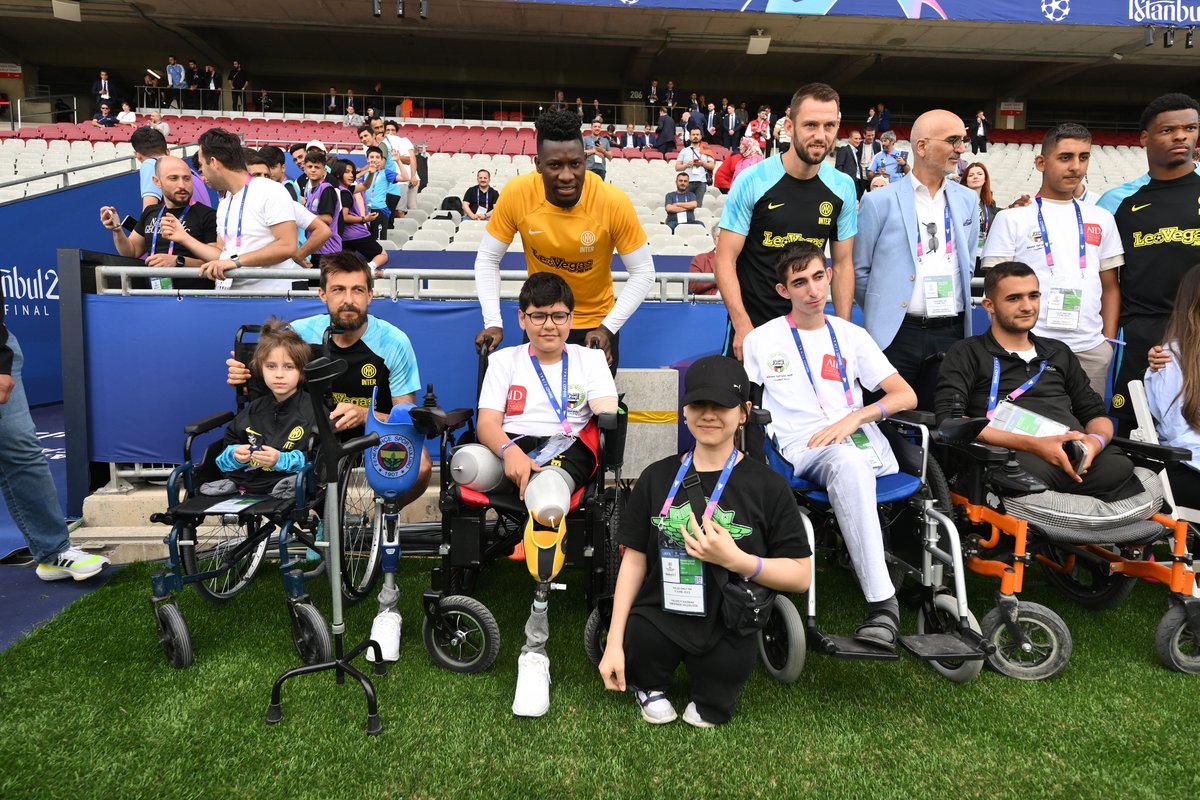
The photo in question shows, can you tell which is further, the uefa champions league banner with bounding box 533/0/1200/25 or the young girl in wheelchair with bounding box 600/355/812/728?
the uefa champions league banner with bounding box 533/0/1200/25

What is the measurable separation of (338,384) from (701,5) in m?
17.3

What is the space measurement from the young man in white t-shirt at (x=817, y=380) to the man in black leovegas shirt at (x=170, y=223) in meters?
3.28

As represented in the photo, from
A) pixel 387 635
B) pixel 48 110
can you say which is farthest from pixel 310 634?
pixel 48 110

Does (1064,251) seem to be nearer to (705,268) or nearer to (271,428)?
(705,268)

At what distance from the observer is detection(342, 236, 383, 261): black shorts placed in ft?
20.8

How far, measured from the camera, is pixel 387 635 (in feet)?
9.37

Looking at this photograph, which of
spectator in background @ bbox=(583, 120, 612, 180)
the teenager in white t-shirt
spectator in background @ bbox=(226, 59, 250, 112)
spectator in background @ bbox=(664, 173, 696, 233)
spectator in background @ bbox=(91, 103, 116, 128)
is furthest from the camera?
spectator in background @ bbox=(226, 59, 250, 112)

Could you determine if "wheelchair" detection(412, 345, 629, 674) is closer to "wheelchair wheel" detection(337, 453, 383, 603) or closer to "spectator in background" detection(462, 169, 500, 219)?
"wheelchair wheel" detection(337, 453, 383, 603)

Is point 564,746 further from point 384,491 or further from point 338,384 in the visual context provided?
point 338,384

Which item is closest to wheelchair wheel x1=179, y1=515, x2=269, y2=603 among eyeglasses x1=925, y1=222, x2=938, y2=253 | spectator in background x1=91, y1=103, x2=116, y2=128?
eyeglasses x1=925, y1=222, x2=938, y2=253

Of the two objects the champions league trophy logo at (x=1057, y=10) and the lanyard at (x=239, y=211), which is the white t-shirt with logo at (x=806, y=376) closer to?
the lanyard at (x=239, y=211)

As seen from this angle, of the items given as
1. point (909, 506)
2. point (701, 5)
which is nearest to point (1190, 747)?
point (909, 506)

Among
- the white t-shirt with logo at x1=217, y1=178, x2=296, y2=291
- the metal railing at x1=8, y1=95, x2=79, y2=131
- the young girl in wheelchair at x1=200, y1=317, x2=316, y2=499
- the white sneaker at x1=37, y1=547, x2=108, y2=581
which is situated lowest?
the white sneaker at x1=37, y1=547, x2=108, y2=581

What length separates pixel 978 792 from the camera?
215 cm
